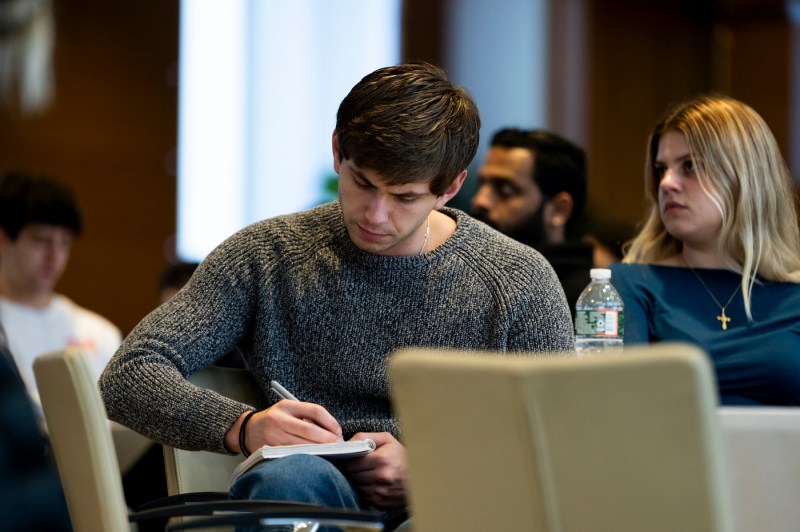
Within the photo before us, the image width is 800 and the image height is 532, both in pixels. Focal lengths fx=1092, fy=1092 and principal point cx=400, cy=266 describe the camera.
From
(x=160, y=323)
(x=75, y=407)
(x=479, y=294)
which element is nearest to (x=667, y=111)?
(x=479, y=294)

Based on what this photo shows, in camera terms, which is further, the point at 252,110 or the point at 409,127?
the point at 252,110

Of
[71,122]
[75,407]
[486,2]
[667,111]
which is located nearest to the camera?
[75,407]

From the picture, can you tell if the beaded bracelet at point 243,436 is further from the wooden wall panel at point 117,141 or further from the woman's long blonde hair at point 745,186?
the wooden wall panel at point 117,141

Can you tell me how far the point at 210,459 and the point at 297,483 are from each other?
0.52 meters

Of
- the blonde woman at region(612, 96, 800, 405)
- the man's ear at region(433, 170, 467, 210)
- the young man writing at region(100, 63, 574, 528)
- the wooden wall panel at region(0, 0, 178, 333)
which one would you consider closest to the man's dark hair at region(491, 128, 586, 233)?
the blonde woman at region(612, 96, 800, 405)

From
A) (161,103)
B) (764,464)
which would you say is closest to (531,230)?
(764,464)

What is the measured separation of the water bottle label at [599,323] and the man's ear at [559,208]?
1.17 metres

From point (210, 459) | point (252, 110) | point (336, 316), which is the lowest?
point (210, 459)

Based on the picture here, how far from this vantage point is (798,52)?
24.4 feet

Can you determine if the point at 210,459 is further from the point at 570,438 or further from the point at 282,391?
the point at 570,438

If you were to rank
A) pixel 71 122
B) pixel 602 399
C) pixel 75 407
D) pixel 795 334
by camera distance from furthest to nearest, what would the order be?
pixel 71 122 → pixel 795 334 → pixel 75 407 → pixel 602 399

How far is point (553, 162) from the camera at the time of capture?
3.94 metres

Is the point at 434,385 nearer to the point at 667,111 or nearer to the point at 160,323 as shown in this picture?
the point at 160,323

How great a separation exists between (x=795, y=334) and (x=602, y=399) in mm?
1659
